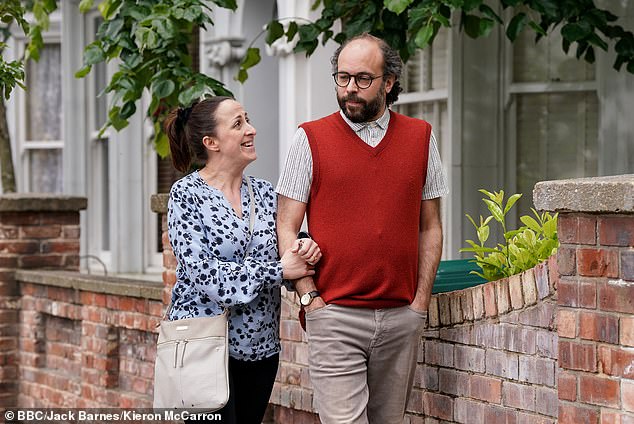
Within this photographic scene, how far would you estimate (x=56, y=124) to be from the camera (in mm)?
13758

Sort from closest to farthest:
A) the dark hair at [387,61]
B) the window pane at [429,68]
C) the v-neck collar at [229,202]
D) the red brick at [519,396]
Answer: the dark hair at [387,61] < the v-neck collar at [229,202] < the red brick at [519,396] < the window pane at [429,68]

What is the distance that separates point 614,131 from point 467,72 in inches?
41.6

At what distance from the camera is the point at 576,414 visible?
14.4 feet

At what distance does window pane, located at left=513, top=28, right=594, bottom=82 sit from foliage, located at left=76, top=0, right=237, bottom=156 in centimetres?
191

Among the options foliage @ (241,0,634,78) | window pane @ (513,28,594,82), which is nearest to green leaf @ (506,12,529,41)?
foliage @ (241,0,634,78)

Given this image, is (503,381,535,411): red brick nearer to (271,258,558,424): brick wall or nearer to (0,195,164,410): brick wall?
(271,258,558,424): brick wall

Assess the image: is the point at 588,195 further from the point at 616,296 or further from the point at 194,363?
the point at 194,363

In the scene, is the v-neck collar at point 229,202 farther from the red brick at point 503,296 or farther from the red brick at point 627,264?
the red brick at point 627,264

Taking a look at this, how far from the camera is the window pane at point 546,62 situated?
7.77 m

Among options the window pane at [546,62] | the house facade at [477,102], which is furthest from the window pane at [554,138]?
the window pane at [546,62]

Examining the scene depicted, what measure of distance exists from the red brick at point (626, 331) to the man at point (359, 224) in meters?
0.73

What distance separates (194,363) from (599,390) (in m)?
1.33

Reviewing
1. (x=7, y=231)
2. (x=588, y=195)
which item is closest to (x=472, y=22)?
(x=588, y=195)

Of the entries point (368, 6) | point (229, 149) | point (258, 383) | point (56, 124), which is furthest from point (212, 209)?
point (56, 124)
